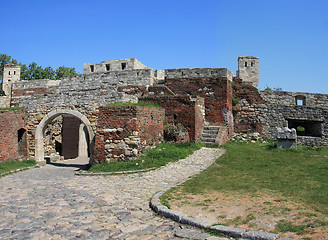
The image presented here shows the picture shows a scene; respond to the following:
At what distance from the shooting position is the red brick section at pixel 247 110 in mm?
17109

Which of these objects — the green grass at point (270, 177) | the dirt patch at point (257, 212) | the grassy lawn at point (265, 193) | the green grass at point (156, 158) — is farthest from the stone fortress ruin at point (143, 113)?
the dirt patch at point (257, 212)

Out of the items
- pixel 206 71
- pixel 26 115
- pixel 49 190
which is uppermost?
pixel 206 71

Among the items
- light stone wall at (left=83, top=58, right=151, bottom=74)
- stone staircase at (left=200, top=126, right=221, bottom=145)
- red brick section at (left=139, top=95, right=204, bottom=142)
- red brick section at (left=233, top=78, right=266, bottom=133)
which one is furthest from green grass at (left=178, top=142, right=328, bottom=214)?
light stone wall at (left=83, top=58, right=151, bottom=74)

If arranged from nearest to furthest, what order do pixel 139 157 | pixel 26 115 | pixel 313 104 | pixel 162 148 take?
pixel 139 157, pixel 162 148, pixel 26 115, pixel 313 104

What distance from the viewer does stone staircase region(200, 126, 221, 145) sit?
47.7 feet

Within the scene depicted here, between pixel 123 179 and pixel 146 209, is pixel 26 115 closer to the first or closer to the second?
pixel 123 179

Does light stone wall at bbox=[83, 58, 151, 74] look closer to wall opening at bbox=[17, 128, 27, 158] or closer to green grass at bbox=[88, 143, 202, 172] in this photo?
wall opening at bbox=[17, 128, 27, 158]

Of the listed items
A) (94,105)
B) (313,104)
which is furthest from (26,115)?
(313,104)

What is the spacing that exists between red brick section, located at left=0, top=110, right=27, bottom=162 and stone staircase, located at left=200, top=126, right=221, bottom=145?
30.5 feet

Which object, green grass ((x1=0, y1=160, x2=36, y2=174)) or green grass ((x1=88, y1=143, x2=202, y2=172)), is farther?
green grass ((x1=0, y1=160, x2=36, y2=174))

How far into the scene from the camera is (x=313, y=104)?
1800 centimetres

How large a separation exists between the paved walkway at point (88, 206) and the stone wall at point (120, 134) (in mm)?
1513

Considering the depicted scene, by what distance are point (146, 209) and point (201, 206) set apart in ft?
3.79

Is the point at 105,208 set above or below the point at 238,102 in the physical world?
below
